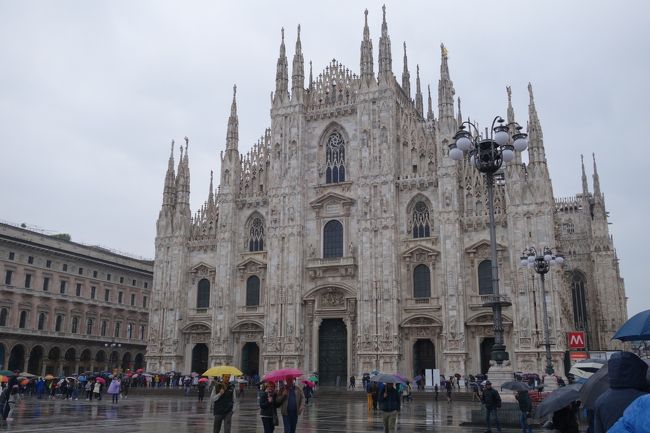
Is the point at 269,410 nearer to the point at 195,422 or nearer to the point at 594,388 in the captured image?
the point at 195,422

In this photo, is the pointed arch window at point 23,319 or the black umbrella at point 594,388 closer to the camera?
the black umbrella at point 594,388

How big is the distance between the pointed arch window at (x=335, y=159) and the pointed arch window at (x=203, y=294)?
12.0 metres

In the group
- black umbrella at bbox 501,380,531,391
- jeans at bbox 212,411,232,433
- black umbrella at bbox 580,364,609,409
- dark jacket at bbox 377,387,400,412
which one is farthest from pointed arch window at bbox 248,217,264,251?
black umbrella at bbox 580,364,609,409

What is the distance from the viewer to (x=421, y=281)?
39469 mm

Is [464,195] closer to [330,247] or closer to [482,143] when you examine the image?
[330,247]

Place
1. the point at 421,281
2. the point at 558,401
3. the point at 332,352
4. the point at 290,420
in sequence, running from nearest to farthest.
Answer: the point at 558,401 < the point at 290,420 < the point at 421,281 < the point at 332,352

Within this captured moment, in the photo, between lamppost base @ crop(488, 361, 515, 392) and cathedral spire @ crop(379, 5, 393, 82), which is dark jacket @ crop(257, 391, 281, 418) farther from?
cathedral spire @ crop(379, 5, 393, 82)

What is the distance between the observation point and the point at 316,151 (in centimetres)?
4466

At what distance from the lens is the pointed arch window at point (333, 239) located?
139ft

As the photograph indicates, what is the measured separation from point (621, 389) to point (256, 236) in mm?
41365

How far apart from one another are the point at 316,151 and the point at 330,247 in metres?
7.21

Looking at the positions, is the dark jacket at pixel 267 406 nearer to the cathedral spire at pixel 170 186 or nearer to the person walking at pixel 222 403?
the person walking at pixel 222 403

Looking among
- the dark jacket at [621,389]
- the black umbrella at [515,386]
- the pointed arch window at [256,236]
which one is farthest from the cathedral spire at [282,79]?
the dark jacket at [621,389]

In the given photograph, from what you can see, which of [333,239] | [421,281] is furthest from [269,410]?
[333,239]
